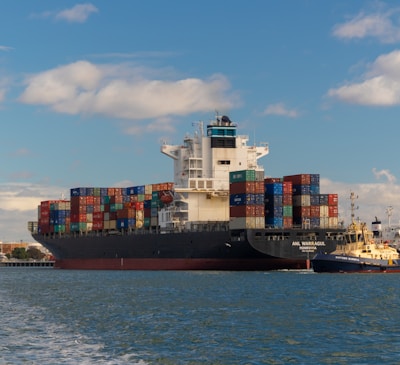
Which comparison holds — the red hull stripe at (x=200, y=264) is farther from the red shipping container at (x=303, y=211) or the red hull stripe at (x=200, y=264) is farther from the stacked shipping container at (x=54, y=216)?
the stacked shipping container at (x=54, y=216)

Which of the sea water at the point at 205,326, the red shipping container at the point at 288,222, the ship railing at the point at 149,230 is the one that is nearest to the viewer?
the sea water at the point at 205,326

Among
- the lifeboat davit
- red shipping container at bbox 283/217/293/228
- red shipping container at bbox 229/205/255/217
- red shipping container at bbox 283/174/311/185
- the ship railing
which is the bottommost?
the ship railing

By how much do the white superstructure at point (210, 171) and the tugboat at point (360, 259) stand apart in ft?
67.4

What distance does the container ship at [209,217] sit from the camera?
82.9 meters

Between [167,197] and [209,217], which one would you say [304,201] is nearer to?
[209,217]

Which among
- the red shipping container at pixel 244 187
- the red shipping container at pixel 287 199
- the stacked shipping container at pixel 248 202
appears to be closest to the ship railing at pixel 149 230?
the stacked shipping container at pixel 248 202

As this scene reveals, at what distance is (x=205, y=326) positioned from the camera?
114ft

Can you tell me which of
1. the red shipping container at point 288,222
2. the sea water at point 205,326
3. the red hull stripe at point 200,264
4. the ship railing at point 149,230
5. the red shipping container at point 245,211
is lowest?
the sea water at point 205,326

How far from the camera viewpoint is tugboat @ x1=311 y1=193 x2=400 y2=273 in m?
74.1

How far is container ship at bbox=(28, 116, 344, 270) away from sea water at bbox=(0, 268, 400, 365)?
81.6 feet

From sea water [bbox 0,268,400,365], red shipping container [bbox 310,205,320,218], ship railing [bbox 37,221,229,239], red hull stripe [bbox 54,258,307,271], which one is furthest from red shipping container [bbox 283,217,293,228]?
sea water [bbox 0,268,400,365]

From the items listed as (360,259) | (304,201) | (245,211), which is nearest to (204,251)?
(245,211)

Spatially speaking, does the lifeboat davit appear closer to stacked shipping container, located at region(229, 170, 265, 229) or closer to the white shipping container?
stacked shipping container, located at region(229, 170, 265, 229)

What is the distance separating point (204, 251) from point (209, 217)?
8189mm
